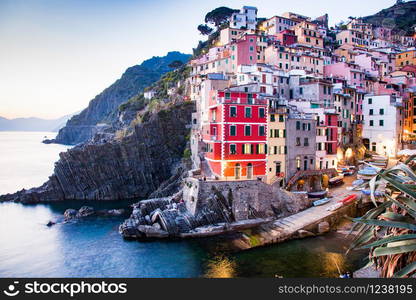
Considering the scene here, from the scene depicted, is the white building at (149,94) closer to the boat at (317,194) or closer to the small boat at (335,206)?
the boat at (317,194)

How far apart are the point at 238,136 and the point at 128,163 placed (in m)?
32.7

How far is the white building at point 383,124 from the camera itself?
56.5m

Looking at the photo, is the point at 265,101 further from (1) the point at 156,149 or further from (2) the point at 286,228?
(1) the point at 156,149

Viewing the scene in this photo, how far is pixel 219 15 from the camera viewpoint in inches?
4094

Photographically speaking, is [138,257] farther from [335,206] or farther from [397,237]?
[397,237]

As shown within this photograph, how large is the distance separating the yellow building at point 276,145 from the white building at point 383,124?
2699 cm

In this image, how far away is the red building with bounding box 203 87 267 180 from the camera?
129 ft

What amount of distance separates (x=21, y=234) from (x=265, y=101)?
125ft

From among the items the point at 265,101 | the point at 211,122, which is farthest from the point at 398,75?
the point at 211,122

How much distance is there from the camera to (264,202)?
3900 centimetres

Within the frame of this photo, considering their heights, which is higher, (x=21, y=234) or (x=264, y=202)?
(x=264, y=202)

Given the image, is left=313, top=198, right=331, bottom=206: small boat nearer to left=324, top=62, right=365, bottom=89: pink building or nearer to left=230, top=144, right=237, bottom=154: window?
left=230, top=144, right=237, bottom=154: window

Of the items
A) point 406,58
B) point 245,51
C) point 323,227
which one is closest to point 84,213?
point 323,227

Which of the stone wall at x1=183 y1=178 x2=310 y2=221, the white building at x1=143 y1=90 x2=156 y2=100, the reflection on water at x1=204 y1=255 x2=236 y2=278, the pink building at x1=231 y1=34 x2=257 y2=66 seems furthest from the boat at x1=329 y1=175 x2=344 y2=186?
the white building at x1=143 y1=90 x2=156 y2=100
